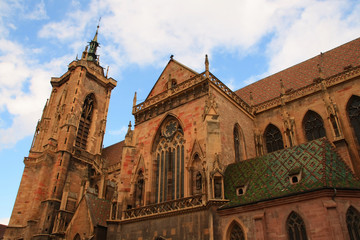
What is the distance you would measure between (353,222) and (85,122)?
2734cm

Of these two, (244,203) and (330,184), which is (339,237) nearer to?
(330,184)

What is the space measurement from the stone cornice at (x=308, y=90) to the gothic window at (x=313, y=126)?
1.28m

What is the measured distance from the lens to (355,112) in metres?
16.0

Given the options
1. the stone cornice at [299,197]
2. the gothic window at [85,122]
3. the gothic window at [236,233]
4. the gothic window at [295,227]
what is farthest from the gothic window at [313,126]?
the gothic window at [85,122]

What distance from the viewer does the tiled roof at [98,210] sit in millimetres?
17375

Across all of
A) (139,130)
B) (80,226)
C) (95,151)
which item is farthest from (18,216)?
(139,130)

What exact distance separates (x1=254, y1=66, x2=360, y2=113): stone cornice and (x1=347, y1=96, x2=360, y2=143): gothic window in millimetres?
1272

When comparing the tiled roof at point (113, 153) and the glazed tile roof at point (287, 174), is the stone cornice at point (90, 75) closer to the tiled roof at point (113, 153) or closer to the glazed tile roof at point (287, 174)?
the tiled roof at point (113, 153)

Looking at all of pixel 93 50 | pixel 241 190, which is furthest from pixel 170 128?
pixel 93 50

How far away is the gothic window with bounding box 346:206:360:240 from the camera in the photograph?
9719mm

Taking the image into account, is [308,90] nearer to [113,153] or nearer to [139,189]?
[139,189]

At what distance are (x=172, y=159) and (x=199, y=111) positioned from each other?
2.94m

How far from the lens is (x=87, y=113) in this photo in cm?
3266

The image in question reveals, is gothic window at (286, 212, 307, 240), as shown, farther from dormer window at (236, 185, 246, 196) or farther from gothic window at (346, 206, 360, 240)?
dormer window at (236, 185, 246, 196)
